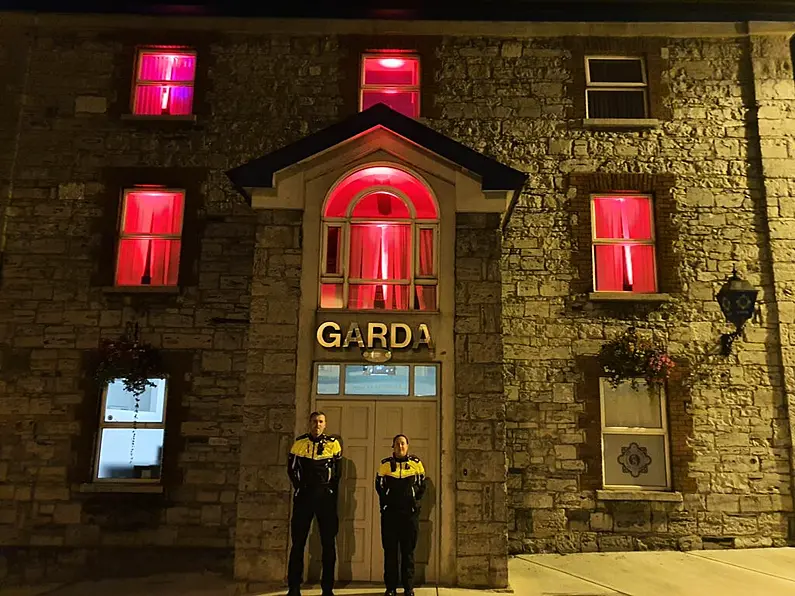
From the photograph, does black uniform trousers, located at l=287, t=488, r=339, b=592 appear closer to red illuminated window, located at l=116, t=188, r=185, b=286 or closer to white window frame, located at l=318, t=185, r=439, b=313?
white window frame, located at l=318, t=185, r=439, b=313

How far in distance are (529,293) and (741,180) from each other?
4308 mm

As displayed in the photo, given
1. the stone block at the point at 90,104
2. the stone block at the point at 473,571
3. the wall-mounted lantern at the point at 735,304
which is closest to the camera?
the stone block at the point at 473,571

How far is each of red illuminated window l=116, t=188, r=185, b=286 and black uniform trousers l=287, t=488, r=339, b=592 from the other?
16.6ft

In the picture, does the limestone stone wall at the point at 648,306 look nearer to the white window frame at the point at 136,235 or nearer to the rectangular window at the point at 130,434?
the white window frame at the point at 136,235

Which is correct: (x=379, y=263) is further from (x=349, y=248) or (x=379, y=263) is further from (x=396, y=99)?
(x=396, y=99)

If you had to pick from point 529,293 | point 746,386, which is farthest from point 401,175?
point 746,386

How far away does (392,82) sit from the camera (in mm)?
11680

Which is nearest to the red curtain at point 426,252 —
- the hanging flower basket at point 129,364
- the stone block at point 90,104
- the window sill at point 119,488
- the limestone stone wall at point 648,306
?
the limestone stone wall at point 648,306

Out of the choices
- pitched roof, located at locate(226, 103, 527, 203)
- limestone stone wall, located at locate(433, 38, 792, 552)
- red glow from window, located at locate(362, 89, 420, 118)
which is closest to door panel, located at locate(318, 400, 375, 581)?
limestone stone wall, located at locate(433, 38, 792, 552)

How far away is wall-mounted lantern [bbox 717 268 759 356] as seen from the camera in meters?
10.2

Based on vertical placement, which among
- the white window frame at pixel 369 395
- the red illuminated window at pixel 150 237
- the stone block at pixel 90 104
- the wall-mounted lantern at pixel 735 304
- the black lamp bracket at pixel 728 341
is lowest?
the white window frame at pixel 369 395

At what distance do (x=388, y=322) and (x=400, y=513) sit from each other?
8.17 ft

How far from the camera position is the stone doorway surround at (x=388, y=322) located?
785cm

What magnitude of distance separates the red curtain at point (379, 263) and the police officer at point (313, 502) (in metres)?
2.14
